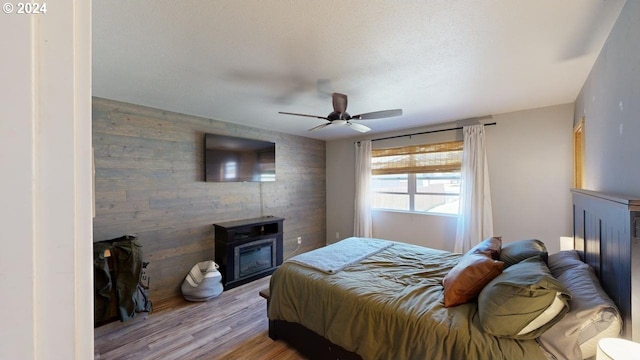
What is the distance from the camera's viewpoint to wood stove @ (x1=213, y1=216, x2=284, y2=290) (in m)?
3.47

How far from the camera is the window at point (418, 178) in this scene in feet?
13.2

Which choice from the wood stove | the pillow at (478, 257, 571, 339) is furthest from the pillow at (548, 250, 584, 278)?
the wood stove

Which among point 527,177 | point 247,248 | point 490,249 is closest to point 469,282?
point 490,249

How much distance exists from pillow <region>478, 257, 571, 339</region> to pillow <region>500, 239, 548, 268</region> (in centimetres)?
54

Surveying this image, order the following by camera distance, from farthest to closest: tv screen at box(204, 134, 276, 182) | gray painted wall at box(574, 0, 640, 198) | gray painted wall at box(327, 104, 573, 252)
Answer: tv screen at box(204, 134, 276, 182) → gray painted wall at box(327, 104, 573, 252) → gray painted wall at box(574, 0, 640, 198)

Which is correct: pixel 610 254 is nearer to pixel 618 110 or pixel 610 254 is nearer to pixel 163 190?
pixel 618 110

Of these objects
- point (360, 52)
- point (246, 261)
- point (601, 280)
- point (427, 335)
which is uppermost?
point (360, 52)

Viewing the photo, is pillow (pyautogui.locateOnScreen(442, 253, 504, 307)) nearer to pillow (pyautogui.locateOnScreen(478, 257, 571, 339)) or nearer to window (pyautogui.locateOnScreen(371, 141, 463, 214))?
pillow (pyautogui.locateOnScreen(478, 257, 571, 339))

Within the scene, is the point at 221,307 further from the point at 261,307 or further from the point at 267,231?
the point at 267,231

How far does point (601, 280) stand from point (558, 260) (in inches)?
17.1

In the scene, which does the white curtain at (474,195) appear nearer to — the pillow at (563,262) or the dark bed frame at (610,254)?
the dark bed frame at (610,254)

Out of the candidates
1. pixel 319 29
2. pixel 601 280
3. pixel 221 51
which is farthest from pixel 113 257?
pixel 601 280

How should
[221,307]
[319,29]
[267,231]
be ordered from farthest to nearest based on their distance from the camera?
[267,231], [221,307], [319,29]

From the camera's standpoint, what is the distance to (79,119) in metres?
0.40
